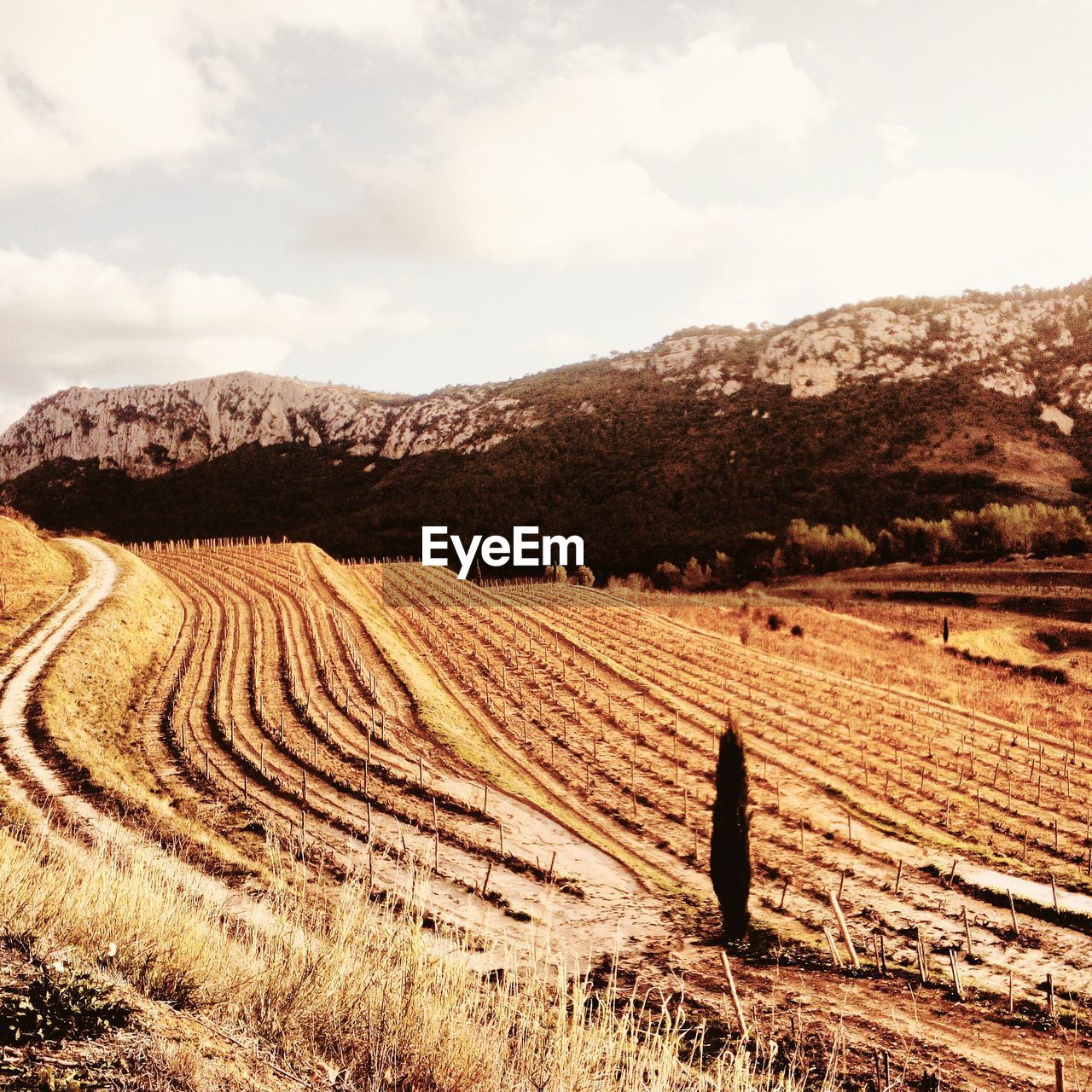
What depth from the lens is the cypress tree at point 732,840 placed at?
14518 millimetres

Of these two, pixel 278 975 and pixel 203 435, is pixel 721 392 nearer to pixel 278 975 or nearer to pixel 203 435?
pixel 203 435

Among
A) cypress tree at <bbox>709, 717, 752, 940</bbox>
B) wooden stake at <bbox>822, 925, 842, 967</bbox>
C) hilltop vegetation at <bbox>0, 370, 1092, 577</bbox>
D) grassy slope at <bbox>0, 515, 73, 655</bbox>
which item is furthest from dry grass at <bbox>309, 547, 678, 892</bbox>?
hilltop vegetation at <bbox>0, 370, 1092, 577</bbox>

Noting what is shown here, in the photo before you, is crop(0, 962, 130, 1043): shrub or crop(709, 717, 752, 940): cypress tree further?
crop(709, 717, 752, 940): cypress tree

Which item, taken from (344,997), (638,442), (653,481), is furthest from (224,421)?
(344,997)

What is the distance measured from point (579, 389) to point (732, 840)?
119709 mm

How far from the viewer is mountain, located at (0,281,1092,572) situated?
256 ft

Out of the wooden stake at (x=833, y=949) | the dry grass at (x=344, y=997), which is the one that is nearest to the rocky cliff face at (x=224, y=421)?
the wooden stake at (x=833, y=949)

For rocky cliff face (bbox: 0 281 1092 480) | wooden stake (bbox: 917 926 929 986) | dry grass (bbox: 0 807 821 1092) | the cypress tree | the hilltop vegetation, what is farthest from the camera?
rocky cliff face (bbox: 0 281 1092 480)

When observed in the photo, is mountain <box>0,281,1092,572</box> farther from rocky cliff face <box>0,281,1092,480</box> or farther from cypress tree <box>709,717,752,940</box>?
cypress tree <box>709,717,752,940</box>

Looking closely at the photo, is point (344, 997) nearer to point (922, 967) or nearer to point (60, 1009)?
point (60, 1009)

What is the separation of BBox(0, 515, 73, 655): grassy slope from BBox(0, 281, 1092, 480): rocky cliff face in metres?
76.9

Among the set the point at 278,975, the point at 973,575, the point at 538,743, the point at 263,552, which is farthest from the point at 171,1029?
the point at 973,575

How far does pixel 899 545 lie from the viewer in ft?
211

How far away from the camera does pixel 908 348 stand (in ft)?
352
